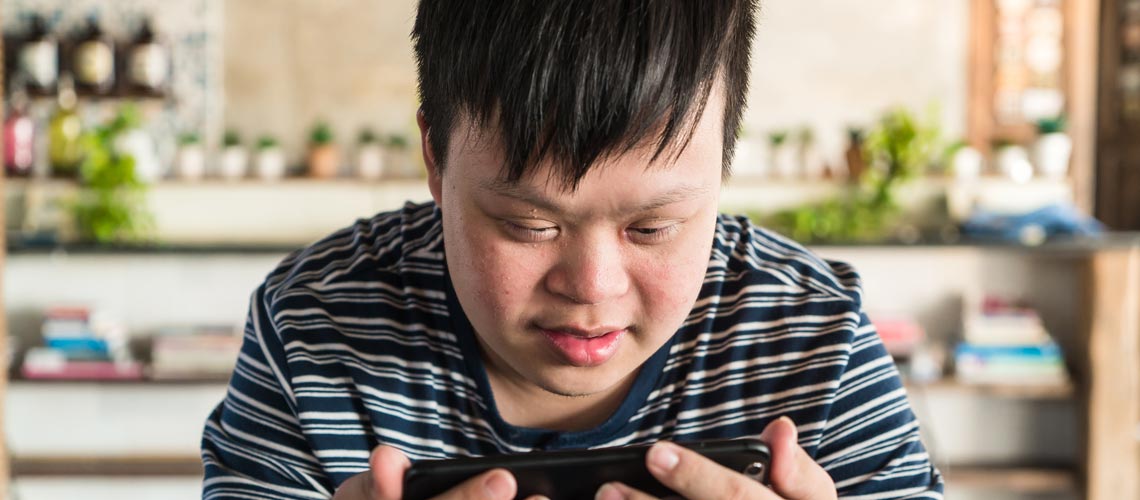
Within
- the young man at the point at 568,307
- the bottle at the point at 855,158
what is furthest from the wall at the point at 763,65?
the young man at the point at 568,307

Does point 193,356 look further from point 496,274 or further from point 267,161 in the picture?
point 496,274

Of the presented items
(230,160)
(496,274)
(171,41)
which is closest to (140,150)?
(230,160)

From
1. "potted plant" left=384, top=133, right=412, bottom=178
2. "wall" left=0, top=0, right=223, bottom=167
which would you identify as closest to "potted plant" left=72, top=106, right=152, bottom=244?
"potted plant" left=384, top=133, right=412, bottom=178

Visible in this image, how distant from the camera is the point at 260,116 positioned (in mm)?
6020

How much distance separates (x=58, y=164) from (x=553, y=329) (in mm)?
3993

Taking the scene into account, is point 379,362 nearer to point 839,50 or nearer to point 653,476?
point 653,476

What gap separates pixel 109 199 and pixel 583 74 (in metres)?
3.40

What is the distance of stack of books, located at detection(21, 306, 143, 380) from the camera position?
11.7 ft

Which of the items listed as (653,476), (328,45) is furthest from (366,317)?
(328,45)

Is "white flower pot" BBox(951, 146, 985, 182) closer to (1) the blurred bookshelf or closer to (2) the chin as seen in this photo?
(1) the blurred bookshelf

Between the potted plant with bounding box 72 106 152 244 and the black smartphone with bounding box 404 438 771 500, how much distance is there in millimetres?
3277

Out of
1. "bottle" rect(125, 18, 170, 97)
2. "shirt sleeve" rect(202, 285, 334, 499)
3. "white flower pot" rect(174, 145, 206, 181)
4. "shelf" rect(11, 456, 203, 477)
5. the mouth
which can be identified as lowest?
"shelf" rect(11, 456, 203, 477)

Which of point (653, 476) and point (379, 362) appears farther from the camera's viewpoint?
point (379, 362)

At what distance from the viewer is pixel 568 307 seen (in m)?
0.82
